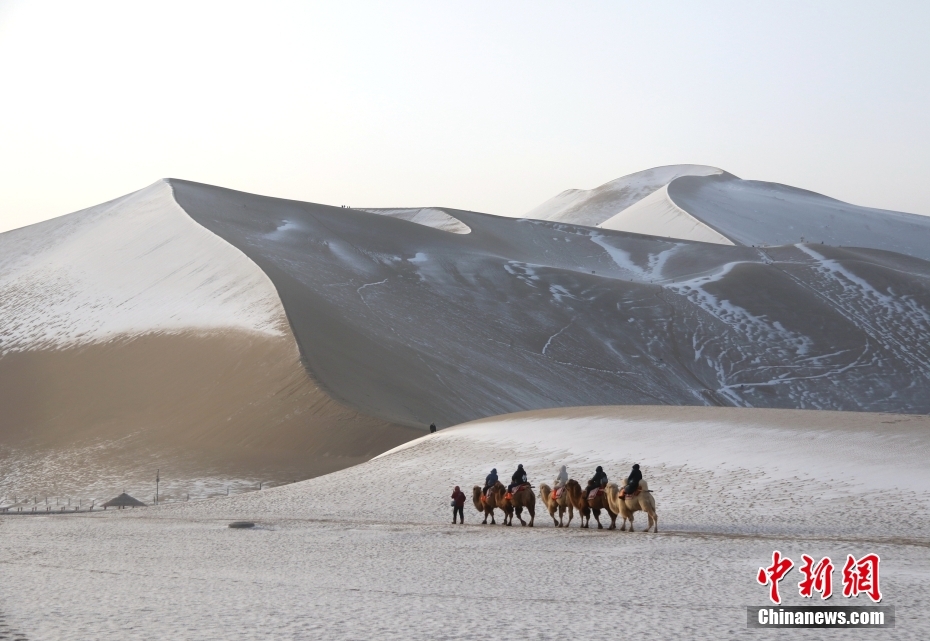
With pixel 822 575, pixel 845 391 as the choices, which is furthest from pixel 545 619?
pixel 845 391

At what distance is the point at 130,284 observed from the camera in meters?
57.9

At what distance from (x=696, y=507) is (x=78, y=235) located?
65.6 m

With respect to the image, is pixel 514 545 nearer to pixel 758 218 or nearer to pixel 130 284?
pixel 130 284

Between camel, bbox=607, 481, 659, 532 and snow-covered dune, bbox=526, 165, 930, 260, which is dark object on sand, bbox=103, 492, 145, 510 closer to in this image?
camel, bbox=607, 481, 659, 532

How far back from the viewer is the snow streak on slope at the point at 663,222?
9969 centimetres

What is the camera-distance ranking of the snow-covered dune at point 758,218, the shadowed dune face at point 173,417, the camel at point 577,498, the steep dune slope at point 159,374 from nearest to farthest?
the camel at point 577,498
the shadowed dune face at point 173,417
the steep dune slope at point 159,374
the snow-covered dune at point 758,218

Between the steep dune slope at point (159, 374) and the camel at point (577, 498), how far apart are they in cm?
1604

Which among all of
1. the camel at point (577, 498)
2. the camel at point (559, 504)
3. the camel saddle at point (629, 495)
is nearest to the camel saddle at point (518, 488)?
the camel at point (559, 504)

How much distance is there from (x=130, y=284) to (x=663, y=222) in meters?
63.8

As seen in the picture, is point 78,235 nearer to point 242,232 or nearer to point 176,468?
point 242,232

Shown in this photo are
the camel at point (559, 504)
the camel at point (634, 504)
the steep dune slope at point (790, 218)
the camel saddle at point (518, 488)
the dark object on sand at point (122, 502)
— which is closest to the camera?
the camel at point (634, 504)

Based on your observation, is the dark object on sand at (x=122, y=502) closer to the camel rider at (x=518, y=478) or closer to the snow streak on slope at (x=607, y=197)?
the camel rider at (x=518, y=478)

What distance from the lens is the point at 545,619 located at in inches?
349

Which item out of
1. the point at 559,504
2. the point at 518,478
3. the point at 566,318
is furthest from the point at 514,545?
the point at 566,318
